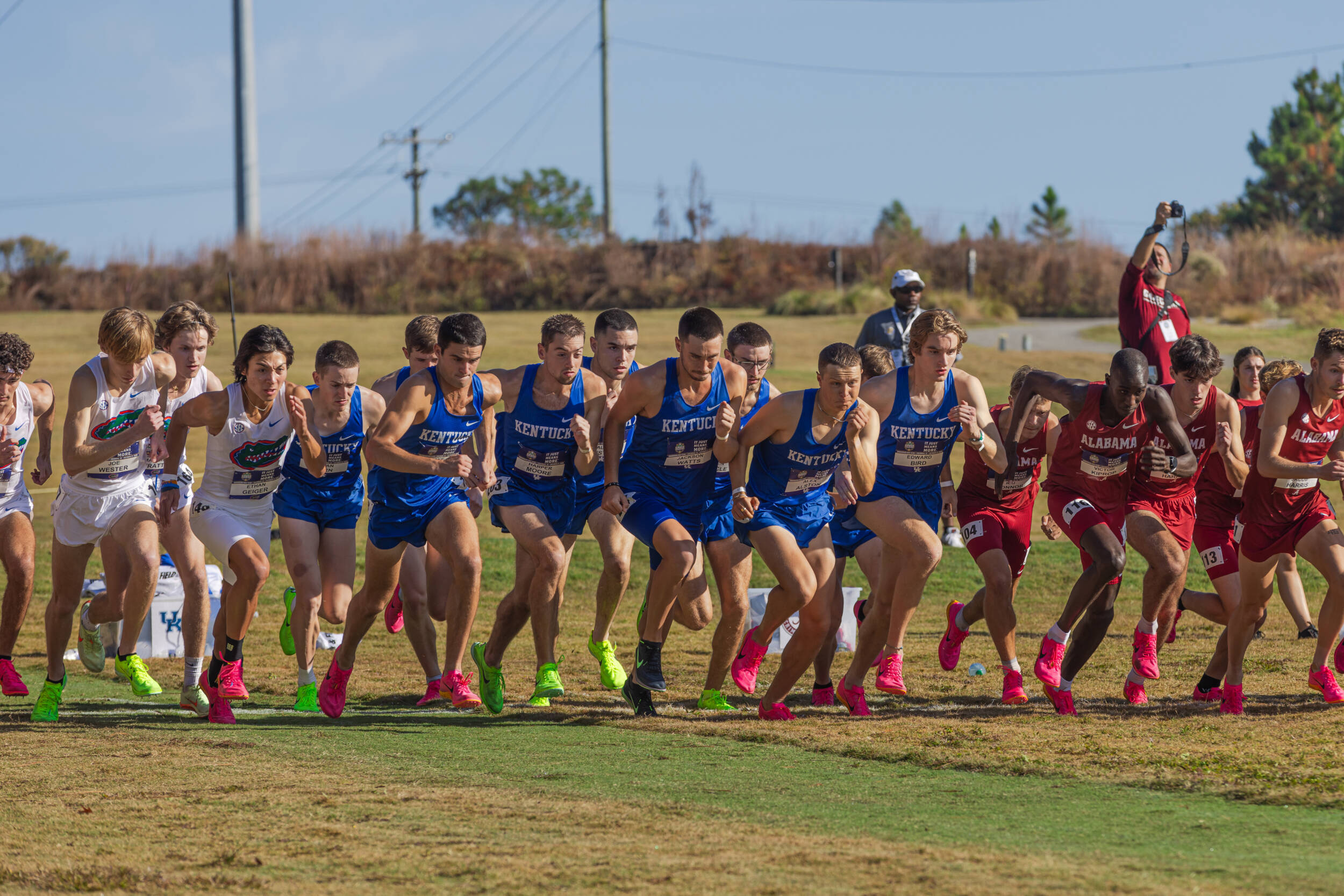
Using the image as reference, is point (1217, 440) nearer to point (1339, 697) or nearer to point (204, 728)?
point (1339, 697)

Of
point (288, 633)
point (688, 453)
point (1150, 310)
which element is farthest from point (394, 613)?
point (1150, 310)

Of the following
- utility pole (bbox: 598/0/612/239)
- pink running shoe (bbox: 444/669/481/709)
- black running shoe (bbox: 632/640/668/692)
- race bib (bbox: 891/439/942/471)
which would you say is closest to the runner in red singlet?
race bib (bbox: 891/439/942/471)

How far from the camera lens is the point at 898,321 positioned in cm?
1329

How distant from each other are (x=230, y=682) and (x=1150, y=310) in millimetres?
7503

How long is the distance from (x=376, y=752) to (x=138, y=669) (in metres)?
2.68

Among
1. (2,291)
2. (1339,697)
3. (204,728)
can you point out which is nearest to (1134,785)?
(1339,697)

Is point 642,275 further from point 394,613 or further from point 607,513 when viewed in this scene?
point 607,513

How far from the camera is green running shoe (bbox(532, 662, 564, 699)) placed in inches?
332

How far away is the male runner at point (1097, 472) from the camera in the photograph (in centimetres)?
820

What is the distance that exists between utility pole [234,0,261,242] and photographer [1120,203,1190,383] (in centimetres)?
2320

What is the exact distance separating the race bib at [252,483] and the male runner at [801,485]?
2585 mm

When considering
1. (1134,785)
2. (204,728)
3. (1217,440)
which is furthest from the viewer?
(1217,440)

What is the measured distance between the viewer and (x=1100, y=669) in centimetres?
983

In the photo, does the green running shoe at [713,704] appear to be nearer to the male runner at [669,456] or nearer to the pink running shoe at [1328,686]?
the male runner at [669,456]
